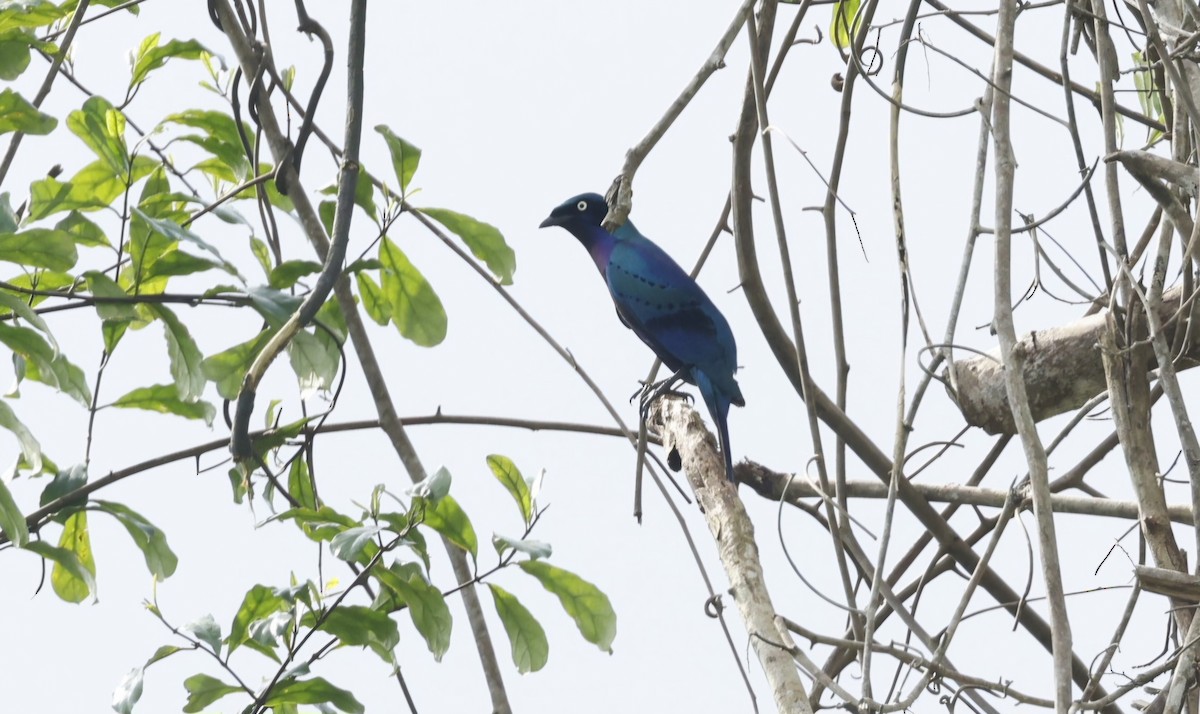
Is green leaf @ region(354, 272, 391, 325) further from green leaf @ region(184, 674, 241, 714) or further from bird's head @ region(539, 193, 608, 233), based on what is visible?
bird's head @ region(539, 193, 608, 233)

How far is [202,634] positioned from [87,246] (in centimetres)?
66

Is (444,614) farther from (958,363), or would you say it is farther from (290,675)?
(958,363)

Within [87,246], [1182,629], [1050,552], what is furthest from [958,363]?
[87,246]

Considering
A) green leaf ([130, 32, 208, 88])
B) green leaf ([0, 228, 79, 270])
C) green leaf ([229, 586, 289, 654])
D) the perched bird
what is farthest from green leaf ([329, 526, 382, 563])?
the perched bird

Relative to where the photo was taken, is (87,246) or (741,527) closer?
(87,246)

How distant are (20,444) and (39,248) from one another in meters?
0.29

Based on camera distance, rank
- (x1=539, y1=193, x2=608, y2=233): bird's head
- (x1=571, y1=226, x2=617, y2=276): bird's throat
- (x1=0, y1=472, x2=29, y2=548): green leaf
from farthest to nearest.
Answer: (x1=539, y1=193, x2=608, y2=233): bird's head → (x1=571, y1=226, x2=617, y2=276): bird's throat → (x1=0, y1=472, x2=29, y2=548): green leaf

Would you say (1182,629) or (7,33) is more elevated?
(7,33)

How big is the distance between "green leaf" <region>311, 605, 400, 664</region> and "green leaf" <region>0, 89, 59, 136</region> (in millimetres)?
824

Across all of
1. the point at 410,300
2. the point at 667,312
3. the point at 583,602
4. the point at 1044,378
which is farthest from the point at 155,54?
the point at 667,312

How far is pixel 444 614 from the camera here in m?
1.93

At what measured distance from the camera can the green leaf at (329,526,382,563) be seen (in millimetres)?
1757

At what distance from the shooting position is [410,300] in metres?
2.29

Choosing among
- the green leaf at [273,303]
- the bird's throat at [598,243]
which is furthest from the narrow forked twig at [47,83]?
the bird's throat at [598,243]
